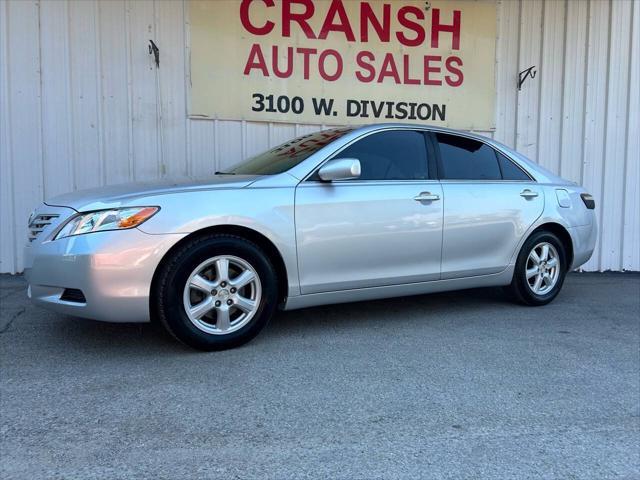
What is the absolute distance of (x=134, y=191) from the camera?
11.3 ft

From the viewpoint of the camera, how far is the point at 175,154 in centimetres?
636

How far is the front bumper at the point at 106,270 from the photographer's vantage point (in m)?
3.15

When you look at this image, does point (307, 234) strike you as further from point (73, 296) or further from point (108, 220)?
point (73, 296)

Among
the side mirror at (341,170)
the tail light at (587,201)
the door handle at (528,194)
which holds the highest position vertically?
the side mirror at (341,170)

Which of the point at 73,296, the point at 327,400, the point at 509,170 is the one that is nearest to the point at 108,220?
the point at 73,296

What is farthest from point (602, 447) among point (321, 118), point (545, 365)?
point (321, 118)

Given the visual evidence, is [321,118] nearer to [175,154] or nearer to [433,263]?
[175,154]

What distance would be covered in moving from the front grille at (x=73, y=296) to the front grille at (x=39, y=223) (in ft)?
1.67

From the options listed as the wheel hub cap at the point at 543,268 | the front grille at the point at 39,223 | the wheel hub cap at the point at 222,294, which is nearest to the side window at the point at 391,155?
the wheel hub cap at the point at 222,294

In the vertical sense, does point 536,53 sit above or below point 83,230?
above

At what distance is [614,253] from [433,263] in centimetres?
447

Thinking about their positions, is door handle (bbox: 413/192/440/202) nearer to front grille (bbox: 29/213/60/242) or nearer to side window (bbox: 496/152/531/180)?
side window (bbox: 496/152/531/180)

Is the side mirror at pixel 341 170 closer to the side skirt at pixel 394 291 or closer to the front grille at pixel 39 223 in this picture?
the side skirt at pixel 394 291

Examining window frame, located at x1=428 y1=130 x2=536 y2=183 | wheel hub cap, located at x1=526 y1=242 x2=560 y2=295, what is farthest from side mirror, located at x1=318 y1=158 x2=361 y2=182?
wheel hub cap, located at x1=526 y1=242 x2=560 y2=295
